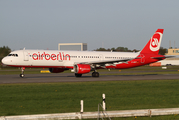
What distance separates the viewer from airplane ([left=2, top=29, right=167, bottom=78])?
3231cm

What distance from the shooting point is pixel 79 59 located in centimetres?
3512

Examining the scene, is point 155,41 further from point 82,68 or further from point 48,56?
point 48,56

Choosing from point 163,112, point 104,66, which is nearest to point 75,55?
point 104,66

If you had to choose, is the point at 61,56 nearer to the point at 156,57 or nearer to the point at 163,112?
the point at 156,57

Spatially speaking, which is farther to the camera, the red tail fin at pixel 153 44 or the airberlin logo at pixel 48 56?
the red tail fin at pixel 153 44

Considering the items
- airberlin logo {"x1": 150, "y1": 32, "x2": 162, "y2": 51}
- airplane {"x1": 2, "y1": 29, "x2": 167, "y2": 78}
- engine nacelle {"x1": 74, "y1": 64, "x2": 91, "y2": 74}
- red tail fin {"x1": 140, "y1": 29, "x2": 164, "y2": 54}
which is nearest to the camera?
engine nacelle {"x1": 74, "y1": 64, "x2": 91, "y2": 74}

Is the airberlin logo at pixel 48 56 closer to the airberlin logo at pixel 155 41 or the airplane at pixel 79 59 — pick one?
the airplane at pixel 79 59

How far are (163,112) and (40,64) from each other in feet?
82.4

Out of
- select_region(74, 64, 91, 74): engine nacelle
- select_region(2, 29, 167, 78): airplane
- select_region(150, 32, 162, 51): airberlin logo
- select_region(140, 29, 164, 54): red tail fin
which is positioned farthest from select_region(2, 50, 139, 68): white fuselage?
select_region(150, 32, 162, 51): airberlin logo

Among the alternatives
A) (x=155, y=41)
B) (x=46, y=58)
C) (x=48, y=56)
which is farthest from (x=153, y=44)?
(x=46, y=58)

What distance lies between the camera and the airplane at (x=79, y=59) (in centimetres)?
3231

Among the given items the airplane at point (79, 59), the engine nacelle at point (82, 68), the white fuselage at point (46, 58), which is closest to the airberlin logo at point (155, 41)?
the airplane at point (79, 59)

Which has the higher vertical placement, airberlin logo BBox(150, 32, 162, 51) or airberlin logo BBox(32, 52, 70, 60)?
airberlin logo BBox(150, 32, 162, 51)

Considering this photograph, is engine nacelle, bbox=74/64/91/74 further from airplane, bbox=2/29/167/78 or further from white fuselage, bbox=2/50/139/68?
white fuselage, bbox=2/50/139/68
